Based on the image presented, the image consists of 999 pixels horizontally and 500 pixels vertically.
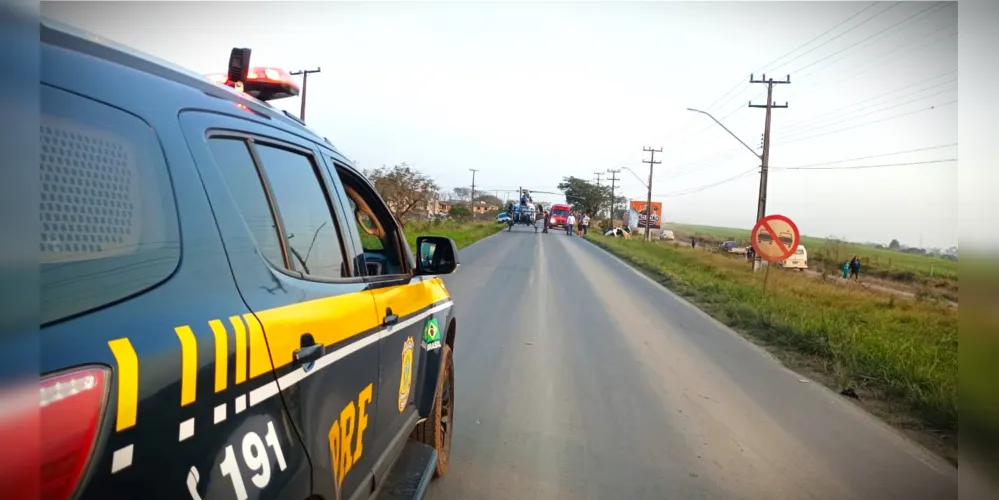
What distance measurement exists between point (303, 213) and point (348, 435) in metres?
0.81

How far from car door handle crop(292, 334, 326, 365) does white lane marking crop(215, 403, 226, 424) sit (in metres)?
0.38

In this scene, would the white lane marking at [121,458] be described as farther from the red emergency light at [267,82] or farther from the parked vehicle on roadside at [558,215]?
the parked vehicle on roadside at [558,215]

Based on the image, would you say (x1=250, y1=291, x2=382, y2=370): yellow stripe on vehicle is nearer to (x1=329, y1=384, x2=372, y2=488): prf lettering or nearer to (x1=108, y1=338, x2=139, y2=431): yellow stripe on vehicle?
(x1=329, y1=384, x2=372, y2=488): prf lettering

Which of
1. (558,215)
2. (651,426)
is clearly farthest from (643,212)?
(651,426)

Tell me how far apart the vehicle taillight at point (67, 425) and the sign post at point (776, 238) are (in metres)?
13.3

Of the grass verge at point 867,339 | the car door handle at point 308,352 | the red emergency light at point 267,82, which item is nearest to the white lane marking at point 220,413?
the car door handle at point 308,352

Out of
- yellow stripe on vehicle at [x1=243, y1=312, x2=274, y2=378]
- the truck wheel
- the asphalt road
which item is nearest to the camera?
yellow stripe on vehicle at [x1=243, y1=312, x2=274, y2=378]

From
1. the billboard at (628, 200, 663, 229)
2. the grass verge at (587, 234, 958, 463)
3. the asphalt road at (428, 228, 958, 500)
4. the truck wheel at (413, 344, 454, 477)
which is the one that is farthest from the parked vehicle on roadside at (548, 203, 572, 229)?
the truck wheel at (413, 344, 454, 477)

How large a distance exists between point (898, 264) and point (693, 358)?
43183mm

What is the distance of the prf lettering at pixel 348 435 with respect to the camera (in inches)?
87.9

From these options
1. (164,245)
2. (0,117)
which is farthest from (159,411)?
(0,117)

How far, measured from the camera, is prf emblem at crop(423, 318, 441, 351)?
3914 mm

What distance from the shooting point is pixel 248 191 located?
7.00 feet

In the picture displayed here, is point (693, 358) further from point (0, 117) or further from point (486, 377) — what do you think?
point (0, 117)
